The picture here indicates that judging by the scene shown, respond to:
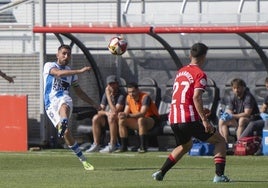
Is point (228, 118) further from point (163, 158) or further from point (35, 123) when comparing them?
point (35, 123)

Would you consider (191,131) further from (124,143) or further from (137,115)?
(124,143)

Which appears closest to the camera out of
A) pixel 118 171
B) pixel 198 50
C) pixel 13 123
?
pixel 198 50

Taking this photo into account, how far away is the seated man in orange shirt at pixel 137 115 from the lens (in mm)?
19891

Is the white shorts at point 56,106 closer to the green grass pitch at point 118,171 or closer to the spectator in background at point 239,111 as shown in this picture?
the green grass pitch at point 118,171

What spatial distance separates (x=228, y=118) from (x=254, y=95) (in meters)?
1.54

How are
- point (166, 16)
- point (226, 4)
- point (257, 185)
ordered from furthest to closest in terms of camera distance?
point (226, 4) < point (166, 16) < point (257, 185)

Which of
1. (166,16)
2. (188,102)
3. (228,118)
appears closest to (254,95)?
(228,118)

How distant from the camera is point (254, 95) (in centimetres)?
2075

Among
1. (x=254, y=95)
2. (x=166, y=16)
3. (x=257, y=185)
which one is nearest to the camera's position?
(x=257, y=185)

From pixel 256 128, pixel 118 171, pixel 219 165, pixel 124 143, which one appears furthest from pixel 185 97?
pixel 124 143

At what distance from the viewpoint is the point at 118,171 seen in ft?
50.0

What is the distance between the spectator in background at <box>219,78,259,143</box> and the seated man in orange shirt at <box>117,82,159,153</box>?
153 centimetres

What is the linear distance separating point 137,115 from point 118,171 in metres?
4.73

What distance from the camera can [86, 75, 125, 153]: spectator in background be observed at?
790 inches
